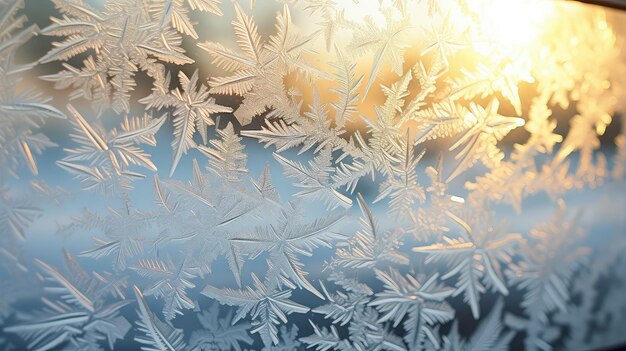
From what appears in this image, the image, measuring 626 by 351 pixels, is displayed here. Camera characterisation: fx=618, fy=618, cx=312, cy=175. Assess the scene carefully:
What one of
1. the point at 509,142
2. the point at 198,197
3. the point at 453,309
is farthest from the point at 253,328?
the point at 509,142

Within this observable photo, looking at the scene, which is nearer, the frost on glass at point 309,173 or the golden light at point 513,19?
the frost on glass at point 309,173

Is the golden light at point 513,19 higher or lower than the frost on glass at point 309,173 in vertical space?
higher

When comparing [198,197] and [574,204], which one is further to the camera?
[574,204]

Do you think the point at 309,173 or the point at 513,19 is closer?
the point at 309,173

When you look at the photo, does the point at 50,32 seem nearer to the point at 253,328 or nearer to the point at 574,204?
the point at 253,328

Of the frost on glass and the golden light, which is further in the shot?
the golden light

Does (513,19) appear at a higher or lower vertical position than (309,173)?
higher

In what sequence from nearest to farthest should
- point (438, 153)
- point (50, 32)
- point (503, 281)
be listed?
1. point (50, 32)
2. point (438, 153)
3. point (503, 281)

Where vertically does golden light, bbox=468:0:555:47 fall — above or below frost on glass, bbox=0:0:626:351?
above
